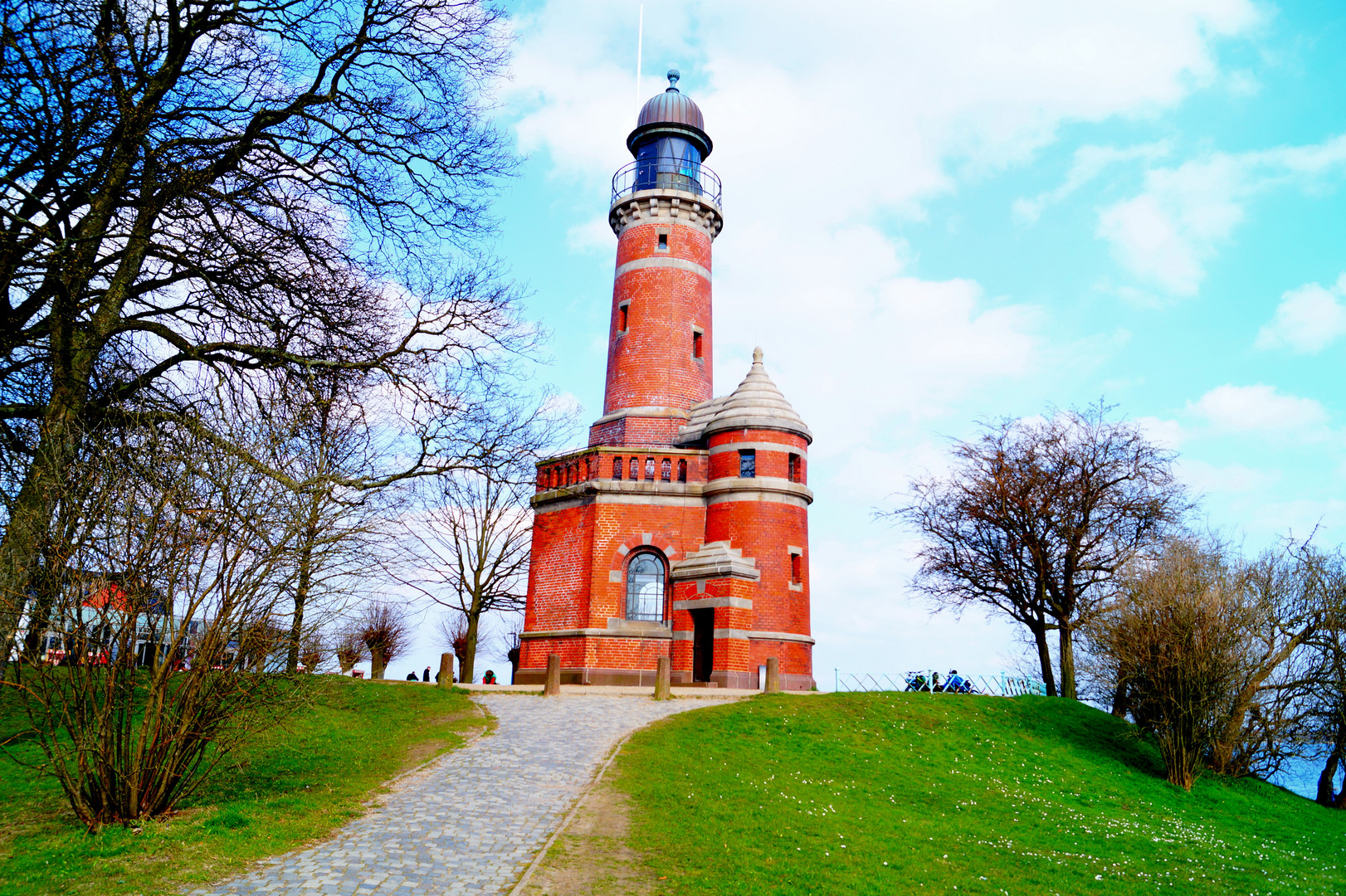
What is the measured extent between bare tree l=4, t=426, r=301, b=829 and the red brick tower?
17.3 m

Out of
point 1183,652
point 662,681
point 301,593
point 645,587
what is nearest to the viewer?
point 301,593

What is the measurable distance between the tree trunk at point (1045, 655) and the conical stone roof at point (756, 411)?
922cm

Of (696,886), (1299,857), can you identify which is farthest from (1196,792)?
(696,886)

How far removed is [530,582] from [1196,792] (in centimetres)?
1928

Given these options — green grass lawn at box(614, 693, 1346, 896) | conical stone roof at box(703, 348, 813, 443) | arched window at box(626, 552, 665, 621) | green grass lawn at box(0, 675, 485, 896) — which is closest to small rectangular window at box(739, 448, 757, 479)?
conical stone roof at box(703, 348, 813, 443)

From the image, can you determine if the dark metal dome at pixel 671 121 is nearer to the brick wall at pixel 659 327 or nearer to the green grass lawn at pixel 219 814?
the brick wall at pixel 659 327

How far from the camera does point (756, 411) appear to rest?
2811 centimetres

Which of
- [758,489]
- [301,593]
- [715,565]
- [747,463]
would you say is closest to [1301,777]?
[758,489]

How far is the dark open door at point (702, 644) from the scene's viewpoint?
26.4 m

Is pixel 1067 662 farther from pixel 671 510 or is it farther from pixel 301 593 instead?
pixel 301 593

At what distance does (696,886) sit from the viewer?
890 cm

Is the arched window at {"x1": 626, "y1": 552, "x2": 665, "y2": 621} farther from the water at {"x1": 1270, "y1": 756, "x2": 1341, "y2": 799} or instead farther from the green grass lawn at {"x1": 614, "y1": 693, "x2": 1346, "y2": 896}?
the water at {"x1": 1270, "y1": 756, "x2": 1341, "y2": 799}

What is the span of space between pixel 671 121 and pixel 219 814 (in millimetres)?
28172

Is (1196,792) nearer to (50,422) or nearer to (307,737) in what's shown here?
(307,737)
